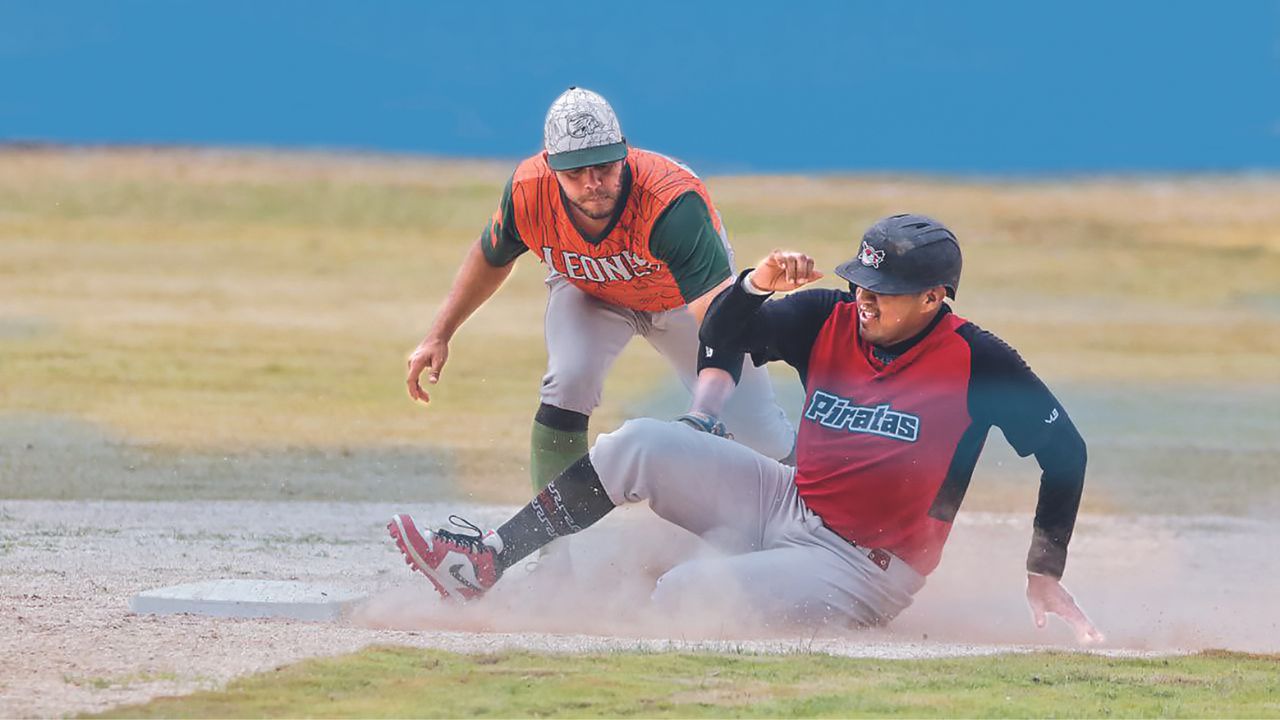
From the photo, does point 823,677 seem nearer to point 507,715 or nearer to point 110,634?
point 507,715

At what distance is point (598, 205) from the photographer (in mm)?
5941

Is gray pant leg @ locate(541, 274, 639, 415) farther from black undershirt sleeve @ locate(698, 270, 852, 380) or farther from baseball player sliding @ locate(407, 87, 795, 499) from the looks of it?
black undershirt sleeve @ locate(698, 270, 852, 380)

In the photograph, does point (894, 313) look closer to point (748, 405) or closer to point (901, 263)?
point (901, 263)

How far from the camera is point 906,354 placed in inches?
209

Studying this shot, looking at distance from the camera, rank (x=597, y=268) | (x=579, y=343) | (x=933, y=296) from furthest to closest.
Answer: (x=579, y=343), (x=597, y=268), (x=933, y=296)

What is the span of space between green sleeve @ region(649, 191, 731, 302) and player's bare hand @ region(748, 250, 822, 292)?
709 millimetres

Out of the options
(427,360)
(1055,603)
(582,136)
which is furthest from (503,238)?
(1055,603)

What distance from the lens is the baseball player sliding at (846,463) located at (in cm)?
523

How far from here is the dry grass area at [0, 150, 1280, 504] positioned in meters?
10.7

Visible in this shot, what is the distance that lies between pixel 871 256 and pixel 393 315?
15.8 metres

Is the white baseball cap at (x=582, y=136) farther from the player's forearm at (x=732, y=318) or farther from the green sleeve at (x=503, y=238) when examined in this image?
the player's forearm at (x=732, y=318)

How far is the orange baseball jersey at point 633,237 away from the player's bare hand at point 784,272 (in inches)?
28.9

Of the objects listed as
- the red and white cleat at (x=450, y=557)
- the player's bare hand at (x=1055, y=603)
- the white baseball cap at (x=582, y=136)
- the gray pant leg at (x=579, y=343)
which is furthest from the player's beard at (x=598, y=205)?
the player's bare hand at (x=1055, y=603)

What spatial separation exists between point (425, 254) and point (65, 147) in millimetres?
17528
